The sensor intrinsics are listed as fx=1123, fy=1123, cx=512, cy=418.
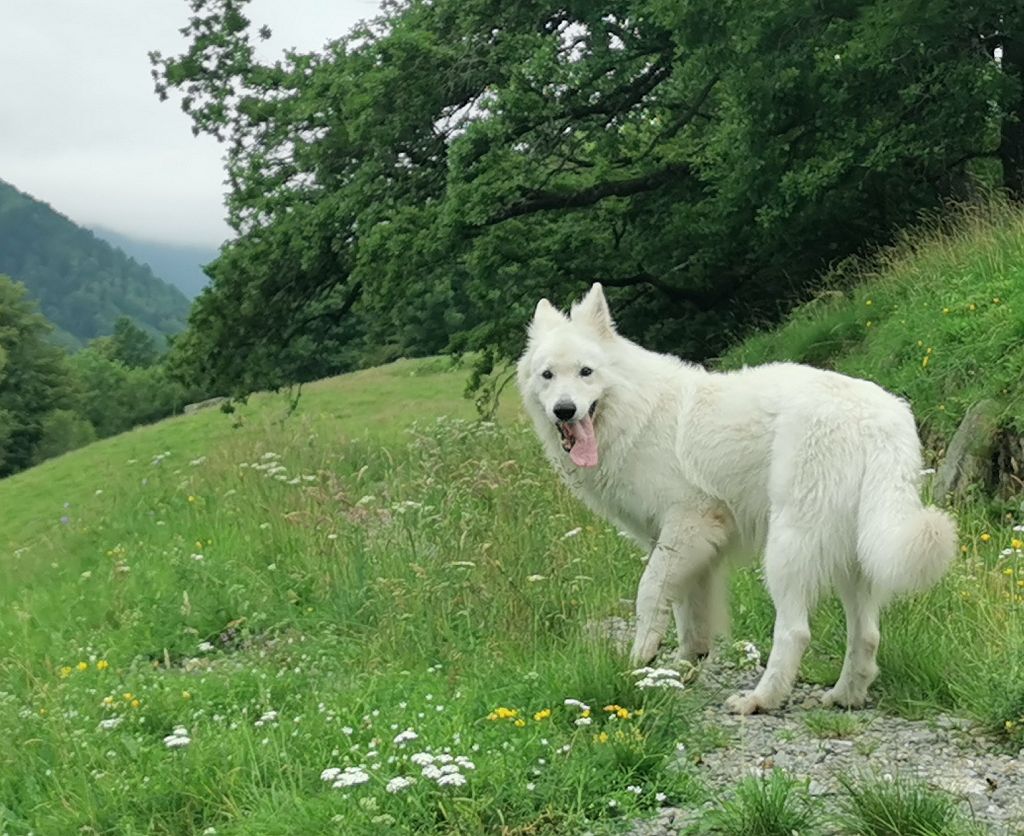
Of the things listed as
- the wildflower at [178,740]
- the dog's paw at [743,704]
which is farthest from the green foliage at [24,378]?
the dog's paw at [743,704]

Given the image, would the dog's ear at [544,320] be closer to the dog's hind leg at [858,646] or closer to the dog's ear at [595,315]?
the dog's ear at [595,315]

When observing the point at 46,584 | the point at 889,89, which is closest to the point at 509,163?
the point at 889,89

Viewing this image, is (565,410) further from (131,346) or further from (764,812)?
(131,346)

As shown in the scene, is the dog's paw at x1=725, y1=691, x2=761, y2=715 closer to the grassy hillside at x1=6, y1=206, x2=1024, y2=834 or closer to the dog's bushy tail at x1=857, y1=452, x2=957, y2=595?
the grassy hillside at x1=6, y1=206, x2=1024, y2=834

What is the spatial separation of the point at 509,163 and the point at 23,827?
40.8ft

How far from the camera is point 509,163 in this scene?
15539 mm

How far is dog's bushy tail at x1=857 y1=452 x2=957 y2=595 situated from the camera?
414cm

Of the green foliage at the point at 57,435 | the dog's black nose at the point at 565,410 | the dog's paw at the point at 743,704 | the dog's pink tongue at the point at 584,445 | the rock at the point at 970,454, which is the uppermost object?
the dog's black nose at the point at 565,410

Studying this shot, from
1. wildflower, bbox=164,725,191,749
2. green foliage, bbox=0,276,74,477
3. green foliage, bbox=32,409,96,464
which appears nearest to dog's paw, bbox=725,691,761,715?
wildflower, bbox=164,725,191,749

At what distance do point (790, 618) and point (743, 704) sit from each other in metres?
0.42

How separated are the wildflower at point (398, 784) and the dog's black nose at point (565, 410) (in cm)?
235

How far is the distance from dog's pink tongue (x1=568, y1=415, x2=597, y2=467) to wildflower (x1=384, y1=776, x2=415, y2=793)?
234cm

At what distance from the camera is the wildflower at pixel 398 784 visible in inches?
141

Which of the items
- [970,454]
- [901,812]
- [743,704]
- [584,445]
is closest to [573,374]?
[584,445]
